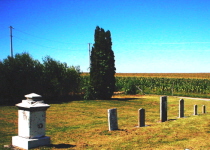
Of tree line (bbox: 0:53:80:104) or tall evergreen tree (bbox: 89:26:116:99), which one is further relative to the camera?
tall evergreen tree (bbox: 89:26:116:99)

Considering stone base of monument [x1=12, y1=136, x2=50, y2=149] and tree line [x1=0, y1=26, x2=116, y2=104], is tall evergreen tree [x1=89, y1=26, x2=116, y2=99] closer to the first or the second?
tree line [x1=0, y1=26, x2=116, y2=104]

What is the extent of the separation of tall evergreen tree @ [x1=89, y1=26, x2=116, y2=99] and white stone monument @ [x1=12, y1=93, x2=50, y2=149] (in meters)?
22.1

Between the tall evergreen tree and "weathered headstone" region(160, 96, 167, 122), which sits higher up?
the tall evergreen tree

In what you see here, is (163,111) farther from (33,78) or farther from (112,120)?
(33,78)

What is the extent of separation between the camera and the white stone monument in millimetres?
7500

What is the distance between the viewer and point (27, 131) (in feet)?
24.8

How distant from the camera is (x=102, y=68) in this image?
30.0 meters

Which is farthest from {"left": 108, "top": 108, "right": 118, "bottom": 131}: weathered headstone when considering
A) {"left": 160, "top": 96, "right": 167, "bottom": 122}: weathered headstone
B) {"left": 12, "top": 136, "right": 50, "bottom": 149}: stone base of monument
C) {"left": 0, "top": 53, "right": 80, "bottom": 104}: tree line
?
{"left": 0, "top": 53, "right": 80, "bottom": 104}: tree line

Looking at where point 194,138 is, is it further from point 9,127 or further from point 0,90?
point 0,90

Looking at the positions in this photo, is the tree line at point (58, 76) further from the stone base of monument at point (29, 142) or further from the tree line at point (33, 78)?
the stone base of monument at point (29, 142)

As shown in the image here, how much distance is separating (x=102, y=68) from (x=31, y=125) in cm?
2274

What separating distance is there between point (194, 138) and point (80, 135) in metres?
4.61

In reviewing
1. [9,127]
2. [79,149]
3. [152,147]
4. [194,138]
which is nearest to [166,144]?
[152,147]

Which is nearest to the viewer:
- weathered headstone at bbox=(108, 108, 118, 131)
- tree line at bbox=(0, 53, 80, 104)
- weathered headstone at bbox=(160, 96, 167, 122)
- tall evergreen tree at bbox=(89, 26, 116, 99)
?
weathered headstone at bbox=(108, 108, 118, 131)
